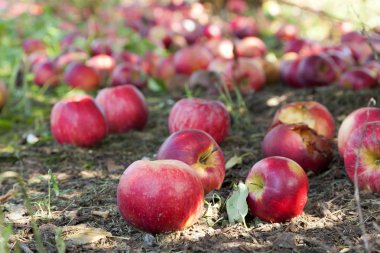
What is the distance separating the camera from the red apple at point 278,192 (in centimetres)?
252

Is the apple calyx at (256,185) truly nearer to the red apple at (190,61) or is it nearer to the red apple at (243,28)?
the red apple at (190,61)

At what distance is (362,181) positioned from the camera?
2770 millimetres

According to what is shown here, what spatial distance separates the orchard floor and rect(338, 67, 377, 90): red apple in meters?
0.69

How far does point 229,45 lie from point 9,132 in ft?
9.67

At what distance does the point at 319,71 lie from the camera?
5230 millimetres

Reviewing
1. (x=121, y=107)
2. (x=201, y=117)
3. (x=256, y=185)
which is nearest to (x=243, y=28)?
(x=121, y=107)

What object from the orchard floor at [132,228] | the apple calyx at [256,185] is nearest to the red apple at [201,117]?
the orchard floor at [132,228]

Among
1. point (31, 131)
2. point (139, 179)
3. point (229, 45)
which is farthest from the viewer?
point (229, 45)

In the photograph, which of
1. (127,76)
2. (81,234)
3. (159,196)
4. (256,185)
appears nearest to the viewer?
(159,196)

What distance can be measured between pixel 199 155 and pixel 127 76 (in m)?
3.07

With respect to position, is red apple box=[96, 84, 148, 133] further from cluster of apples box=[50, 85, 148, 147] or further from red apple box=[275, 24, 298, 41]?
red apple box=[275, 24, 298, 41]

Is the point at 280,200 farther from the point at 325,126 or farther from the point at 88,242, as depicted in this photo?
the point at 325,126

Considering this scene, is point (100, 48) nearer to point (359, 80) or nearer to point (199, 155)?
point (359, 80)

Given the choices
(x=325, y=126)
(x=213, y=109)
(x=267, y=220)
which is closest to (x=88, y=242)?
(x=267, y=220)
